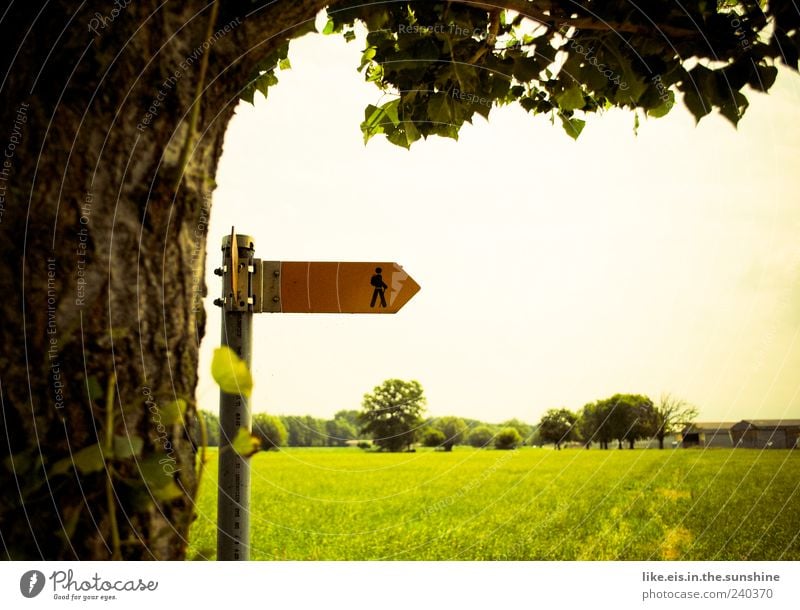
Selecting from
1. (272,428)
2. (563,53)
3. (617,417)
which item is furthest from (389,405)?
(617,417)

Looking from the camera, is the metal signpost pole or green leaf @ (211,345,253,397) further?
the metal signpost pole

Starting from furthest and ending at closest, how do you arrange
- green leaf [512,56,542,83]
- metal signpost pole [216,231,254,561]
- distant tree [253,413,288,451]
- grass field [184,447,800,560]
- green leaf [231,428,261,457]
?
1. grass field [184,447,800,560]
2. green leaf [512,56,542,83]
3. distant tree [253,413,288,451]
4. metal signpost pole [216,231,254,561]
5. green leaf [231,428,261,457]

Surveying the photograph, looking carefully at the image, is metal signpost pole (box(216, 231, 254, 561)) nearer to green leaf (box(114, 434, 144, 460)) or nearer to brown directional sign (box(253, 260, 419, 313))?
brown directional sign (box(253, 260, 419, 313))

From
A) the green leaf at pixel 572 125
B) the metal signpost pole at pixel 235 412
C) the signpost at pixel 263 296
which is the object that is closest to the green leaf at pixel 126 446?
the metal signpost pole at pixel 235 412

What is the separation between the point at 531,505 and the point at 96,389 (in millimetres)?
8676

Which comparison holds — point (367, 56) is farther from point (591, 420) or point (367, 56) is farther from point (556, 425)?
point (591, 420)

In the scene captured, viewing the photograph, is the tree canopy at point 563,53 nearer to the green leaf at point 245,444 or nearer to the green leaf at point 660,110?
the green leaf at point 660,110

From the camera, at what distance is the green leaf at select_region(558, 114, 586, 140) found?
3.57 metres

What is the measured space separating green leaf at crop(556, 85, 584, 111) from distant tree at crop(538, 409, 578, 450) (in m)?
2.07

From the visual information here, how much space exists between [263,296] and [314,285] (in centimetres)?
16
